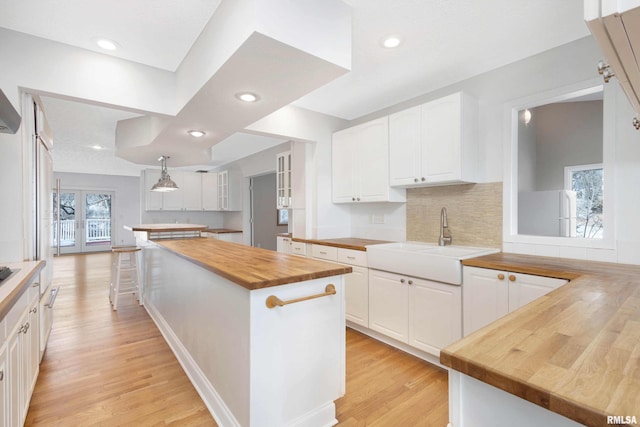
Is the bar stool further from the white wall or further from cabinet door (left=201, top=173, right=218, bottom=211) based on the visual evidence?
the white wall

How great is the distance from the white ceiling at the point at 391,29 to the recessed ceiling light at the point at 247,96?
461 millimetres

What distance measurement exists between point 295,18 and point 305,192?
223cm

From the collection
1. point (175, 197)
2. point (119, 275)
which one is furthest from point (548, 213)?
point (175, 197)

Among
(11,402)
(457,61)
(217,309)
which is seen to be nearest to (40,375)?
(11,402)

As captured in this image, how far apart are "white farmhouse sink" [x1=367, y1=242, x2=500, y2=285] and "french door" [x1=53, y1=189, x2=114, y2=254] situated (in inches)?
360

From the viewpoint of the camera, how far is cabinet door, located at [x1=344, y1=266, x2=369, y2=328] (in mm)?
2846

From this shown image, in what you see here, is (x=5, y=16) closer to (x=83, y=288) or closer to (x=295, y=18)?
(x=295, y=18)

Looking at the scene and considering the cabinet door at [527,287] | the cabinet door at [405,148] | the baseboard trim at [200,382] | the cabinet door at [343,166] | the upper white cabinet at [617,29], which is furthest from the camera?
the cabinet door at [343,166]

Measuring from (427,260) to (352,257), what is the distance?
0.85 metres

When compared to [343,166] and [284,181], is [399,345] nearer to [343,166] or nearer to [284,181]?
[343,166]

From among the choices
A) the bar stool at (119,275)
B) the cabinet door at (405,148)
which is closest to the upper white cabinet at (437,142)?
the cabinet door at (405,148)

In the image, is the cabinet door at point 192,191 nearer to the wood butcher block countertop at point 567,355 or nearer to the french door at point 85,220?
the french door at point 85,220

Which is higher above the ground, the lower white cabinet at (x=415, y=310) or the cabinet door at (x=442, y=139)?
the cabinet door at (x=442, y=139)

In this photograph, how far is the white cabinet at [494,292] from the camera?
1807 mm
